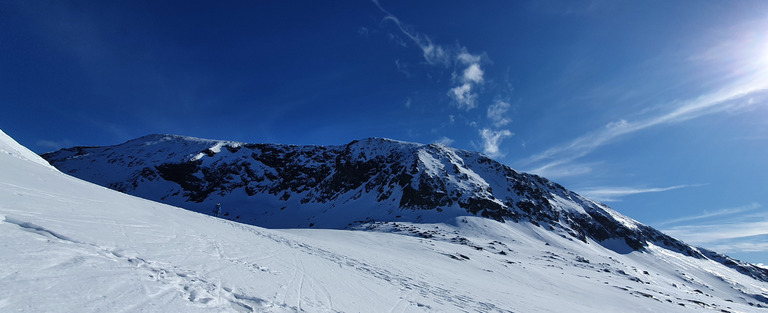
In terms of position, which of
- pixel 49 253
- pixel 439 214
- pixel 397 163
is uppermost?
pixel 397 163

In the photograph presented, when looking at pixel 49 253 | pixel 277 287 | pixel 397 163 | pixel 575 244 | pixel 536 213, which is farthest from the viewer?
pixel 397 163

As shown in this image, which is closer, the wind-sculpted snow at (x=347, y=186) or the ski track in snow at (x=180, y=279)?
the ski track in snow at (x=180, y=279)

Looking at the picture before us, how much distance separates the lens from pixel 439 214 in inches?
3499

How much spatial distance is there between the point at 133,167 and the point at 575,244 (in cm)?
20318

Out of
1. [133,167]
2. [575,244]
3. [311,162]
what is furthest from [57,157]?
[575,244]

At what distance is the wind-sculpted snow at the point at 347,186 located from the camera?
96750mm

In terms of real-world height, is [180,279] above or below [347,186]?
below

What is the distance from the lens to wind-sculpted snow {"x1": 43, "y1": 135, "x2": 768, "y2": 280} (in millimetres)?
96750

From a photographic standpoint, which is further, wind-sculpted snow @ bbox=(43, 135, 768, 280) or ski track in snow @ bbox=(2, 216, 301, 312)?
wind-sculpted snow @ bbox=(43, 135, 768, 280)

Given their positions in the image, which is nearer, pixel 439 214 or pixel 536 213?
pixel 439 214

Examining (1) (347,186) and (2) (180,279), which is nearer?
(2) (180,279)

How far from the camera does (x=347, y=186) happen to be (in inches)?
4975

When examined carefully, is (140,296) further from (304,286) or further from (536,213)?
(536,213)

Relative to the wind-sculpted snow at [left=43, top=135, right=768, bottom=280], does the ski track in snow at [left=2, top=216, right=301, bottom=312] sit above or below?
below
